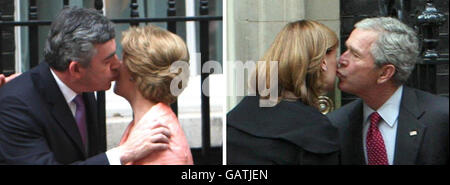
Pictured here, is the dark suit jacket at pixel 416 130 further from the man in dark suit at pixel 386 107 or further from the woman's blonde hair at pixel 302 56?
the woman's blonde hair at pixel 302 56

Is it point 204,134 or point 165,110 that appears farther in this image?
point 204,134

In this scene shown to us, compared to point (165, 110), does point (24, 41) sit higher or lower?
higher

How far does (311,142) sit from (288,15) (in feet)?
1.97

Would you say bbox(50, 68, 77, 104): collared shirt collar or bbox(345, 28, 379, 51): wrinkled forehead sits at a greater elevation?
bbox(345, 28, 379, 51): wrinkled forehead

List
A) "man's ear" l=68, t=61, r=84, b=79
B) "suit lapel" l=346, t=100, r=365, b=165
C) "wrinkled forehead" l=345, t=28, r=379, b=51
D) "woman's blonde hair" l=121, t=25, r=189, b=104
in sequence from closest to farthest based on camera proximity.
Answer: "woman's blonde hair" l=121, t=25, r=189, b=104 < "man's ear" l=68, t=61, r=84, b=79 < "wrinkled forehead" l=345, t=28, r=379, b=51 < "suit lapel" l=346, t=100, r=365, b=165

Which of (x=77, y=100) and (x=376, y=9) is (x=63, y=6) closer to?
(x=77, y=100)

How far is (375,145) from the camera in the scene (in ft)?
10.6

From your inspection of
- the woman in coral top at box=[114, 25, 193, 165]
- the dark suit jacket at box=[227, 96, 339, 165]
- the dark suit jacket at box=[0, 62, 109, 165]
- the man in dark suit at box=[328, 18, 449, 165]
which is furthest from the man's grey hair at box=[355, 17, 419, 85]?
the dark suit jacket at box=[0, 62, 109, 165]

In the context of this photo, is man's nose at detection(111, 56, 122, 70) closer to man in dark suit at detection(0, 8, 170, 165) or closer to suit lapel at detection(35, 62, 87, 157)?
man in dark suit at detection(0, 8, 170, 165)

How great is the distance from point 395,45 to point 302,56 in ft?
1.36

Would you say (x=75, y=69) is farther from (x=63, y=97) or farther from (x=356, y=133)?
(x=356, y=133)

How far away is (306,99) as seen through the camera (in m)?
3.06

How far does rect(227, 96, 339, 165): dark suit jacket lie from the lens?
302 cm
